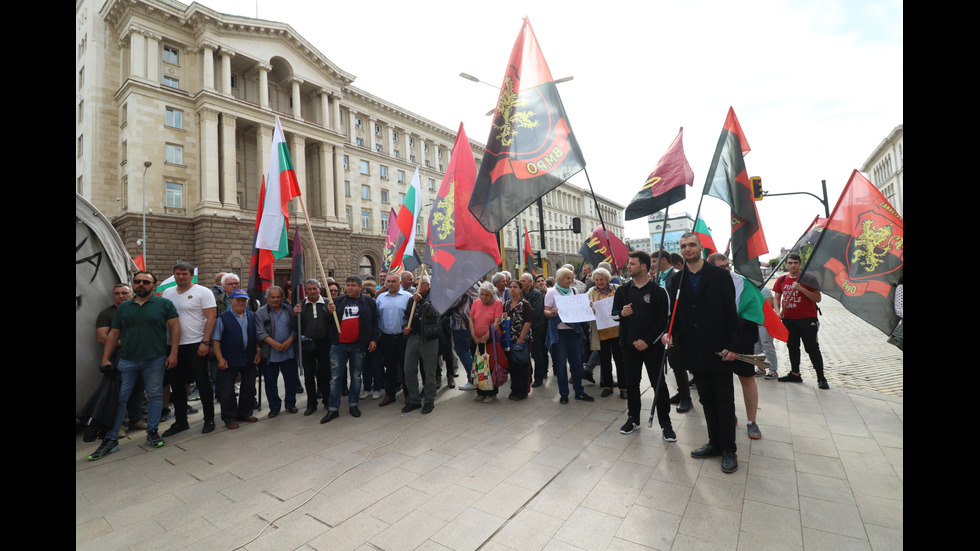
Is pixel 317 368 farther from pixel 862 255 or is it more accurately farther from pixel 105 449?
pixel 862 255

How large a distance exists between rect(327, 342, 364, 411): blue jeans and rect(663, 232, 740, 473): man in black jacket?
14.3 ft

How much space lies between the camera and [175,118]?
91.8 ft

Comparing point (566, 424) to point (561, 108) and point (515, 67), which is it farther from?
point (515, 67)

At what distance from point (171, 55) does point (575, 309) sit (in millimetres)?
36573

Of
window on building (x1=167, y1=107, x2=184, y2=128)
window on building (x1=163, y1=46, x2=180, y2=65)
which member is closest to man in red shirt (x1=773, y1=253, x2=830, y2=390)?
window on building (x1=167, y1=107, x2=184, y2=128)

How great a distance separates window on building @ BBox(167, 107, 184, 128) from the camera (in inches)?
1088

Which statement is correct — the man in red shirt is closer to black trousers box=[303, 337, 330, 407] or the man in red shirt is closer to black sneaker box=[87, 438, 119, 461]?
black trousers box=[303, 337, 330, 407]

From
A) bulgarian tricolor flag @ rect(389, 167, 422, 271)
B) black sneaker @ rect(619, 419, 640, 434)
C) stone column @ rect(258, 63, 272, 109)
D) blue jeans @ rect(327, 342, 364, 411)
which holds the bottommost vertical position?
black sneaker @ rect(619, 419, 640, 434)

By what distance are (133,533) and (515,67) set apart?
5.62m

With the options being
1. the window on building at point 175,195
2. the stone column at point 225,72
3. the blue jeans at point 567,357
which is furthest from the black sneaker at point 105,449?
the stone column at point 225,72

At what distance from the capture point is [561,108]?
475cm

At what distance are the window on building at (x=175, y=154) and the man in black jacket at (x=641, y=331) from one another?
32.9 metres

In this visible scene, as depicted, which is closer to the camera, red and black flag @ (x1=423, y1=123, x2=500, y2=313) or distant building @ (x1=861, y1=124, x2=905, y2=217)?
red and black flag @ (x1=423, y1=123, x2=500, y2=313)

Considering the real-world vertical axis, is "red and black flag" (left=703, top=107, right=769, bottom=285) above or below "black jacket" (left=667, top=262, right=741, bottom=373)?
above
